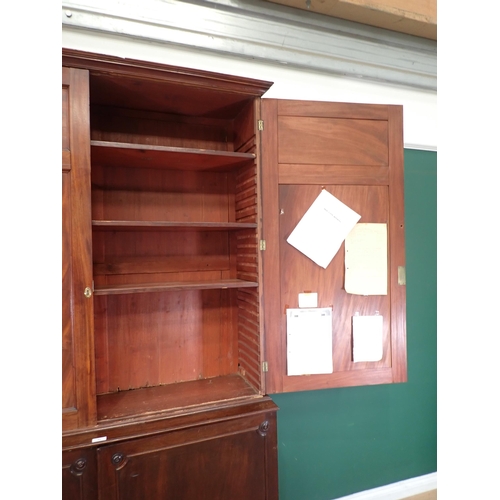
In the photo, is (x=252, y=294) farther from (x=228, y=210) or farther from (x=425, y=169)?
(x=425, y=169)

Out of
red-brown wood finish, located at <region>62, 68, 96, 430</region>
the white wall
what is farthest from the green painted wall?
red-brown wood finish, located at <region>62, 68, 96, 430</region>

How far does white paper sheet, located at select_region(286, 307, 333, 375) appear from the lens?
1319mm

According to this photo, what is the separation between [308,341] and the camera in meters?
1.32

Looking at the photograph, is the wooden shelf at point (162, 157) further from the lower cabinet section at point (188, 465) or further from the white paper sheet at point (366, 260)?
the lower cabinet section at point (188, 465)

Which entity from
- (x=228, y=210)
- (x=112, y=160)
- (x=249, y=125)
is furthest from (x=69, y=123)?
(x=228, y=210)

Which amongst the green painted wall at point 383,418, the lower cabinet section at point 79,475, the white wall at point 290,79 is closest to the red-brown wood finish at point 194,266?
the lower cabinet section at point 79,475

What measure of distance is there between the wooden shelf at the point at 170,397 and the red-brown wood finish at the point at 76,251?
0.50 feet

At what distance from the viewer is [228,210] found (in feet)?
5.45

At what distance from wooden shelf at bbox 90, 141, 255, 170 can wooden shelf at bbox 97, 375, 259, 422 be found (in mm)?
1004

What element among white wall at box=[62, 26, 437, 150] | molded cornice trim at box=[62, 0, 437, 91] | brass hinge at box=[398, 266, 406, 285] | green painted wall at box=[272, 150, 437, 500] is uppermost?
molded cornice trim at box=[62, 0, 437, 91]

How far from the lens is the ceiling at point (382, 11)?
159cm

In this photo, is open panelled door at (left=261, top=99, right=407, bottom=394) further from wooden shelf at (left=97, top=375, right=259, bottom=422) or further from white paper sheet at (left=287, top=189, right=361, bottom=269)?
wooden shelf at (left=97, top=375, right=259, bottom=422)

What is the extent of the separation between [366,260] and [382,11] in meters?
1.32
